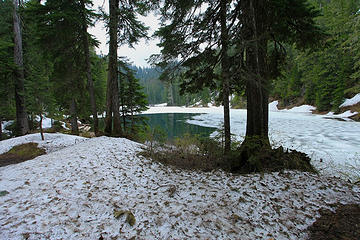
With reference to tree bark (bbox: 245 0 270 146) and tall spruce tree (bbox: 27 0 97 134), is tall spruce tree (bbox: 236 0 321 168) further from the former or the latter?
tall spruce tree (bbox: 27 0 97 134)

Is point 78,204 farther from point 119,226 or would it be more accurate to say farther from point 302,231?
point 302,231

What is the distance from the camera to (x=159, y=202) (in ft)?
8.82

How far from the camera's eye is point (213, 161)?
183 inches

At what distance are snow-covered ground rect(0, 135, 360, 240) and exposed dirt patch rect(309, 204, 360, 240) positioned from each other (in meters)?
0.11

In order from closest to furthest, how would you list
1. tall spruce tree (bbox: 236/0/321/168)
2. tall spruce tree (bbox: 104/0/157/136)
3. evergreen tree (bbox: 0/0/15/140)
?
tall spruce tree (bbox: 236/0/321/168), tall spruce tree (bbox: 104/0/157/136), evergreen tree (bbox: 0/0/15/140)

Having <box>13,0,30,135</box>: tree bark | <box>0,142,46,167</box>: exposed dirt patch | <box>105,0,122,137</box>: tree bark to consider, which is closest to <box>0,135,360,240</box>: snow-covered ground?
<box>105,0,122,137</box>: tree bark

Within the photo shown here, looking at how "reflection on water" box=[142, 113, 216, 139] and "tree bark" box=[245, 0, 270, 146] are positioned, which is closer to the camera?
"tree bark" box=[245, 0, 270, 146]

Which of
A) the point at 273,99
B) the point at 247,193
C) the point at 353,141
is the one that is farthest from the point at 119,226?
the point at 273,99

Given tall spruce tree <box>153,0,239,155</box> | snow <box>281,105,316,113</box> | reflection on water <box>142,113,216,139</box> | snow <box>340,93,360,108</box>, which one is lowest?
reflection on water <box>142,113,216,139</box>

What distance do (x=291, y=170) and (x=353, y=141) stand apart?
9.19m

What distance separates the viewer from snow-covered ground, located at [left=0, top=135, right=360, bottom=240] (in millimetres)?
2033

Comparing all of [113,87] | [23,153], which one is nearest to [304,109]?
[113,87]

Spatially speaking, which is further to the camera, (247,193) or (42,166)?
(42,166)

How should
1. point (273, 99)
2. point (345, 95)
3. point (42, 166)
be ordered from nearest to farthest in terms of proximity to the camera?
point (42, 166) < point (345, 95) < point (273, 99)
